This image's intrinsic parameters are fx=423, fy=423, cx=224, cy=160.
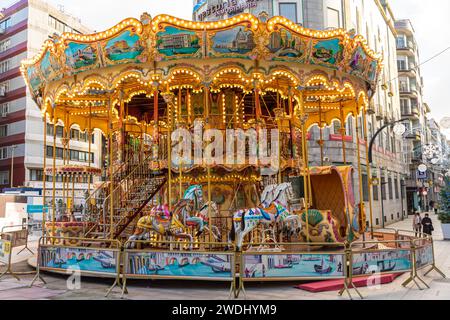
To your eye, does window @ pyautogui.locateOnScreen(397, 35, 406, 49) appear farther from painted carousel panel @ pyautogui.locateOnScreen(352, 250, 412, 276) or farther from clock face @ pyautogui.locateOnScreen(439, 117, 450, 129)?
painted carousel panel @ pyautogui.locateOnScreen(352, 250, 412, 276)

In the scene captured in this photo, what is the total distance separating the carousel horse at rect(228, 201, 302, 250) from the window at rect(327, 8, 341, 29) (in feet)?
62.9

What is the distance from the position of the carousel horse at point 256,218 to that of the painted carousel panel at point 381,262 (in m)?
2.76

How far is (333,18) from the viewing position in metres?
28.0

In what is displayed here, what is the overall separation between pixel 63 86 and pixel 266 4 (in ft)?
57.1

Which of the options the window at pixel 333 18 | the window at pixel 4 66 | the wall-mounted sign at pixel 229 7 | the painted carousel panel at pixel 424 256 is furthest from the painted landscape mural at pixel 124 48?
the window at pixel 4 66

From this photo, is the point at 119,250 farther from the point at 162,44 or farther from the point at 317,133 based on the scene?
the point at 317,133

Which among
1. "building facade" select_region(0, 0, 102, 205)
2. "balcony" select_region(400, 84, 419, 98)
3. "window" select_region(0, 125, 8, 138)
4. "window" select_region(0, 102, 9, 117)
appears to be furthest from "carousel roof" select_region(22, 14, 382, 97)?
"balcony" select_region(400, 84, 419, 98)

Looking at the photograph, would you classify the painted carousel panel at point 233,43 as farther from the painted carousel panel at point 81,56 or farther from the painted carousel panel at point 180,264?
the painted carousel panel at point 180,264

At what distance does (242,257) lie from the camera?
30.8 ft

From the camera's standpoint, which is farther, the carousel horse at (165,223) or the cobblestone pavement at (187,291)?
the carousel horse at (165,223)

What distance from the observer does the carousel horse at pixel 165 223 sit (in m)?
11.8

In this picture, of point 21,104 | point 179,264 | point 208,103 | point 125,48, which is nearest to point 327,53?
point 208,103

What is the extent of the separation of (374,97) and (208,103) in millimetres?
25351

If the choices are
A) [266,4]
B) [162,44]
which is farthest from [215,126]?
[266,4]
